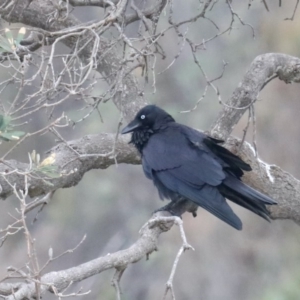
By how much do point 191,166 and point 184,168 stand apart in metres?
0.05

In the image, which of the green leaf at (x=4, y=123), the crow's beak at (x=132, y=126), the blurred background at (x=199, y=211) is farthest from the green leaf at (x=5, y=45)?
the blurred background at (x=199, y=211)

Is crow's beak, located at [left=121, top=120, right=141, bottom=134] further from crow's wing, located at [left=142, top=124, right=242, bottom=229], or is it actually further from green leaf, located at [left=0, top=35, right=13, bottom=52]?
green leaf, located at [left=0, top=35, right=13, bottom=52]

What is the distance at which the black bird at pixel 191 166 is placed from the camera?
3.52 m

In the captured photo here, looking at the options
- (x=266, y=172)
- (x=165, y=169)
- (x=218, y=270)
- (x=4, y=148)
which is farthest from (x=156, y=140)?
(x=218, y=270)

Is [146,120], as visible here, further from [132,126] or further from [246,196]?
[246,196]

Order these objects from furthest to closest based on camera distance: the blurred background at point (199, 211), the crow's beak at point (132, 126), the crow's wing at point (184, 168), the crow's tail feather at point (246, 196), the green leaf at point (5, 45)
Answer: the blurred background at point (199, 211), the crow's beak at point (132, 126), the crow's wing at point (184, 168), the crow's tail feather at point (246, 196), the green leaf at point (5, 45)

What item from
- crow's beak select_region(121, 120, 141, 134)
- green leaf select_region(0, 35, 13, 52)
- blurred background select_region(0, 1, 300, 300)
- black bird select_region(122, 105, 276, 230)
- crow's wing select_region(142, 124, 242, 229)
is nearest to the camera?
green leaf select_region(0, 35, 13, 52)

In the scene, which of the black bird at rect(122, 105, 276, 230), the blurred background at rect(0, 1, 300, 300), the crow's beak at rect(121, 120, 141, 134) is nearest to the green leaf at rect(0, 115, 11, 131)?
the black bird at rect(122, 105, 276, 230)

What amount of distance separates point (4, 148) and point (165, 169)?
4.45m

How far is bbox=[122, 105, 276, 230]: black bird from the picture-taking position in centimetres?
352

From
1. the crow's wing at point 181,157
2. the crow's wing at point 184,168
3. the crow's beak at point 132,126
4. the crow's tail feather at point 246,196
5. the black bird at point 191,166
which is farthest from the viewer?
the crow's beak at point 132,126

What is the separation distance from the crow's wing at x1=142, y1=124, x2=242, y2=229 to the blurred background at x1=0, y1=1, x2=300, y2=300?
497 centimetres

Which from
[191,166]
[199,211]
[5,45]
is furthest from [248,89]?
[199,211]

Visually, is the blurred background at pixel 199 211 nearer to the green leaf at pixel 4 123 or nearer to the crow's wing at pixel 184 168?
the crow's wing at pixel 184 168
